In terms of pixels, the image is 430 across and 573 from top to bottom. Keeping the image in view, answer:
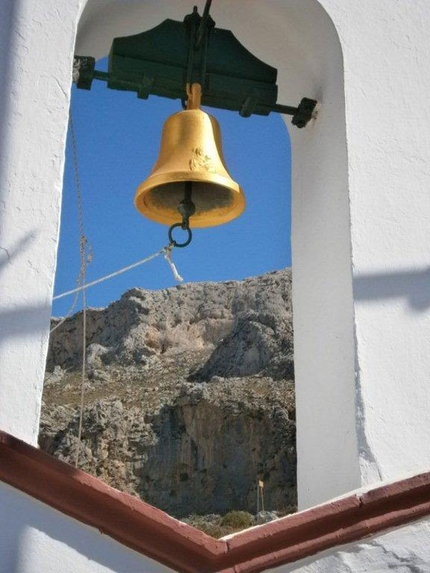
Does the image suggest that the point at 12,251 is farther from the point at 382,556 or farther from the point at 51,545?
the point at 382,556

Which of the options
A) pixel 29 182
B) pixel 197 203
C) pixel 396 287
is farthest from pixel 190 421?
pixel 29 182

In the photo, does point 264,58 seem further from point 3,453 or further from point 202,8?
point 3,453

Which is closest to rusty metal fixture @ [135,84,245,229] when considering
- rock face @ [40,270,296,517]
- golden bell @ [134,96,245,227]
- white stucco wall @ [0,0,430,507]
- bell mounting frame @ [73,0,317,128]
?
golden bell @ [134,96,245,227]

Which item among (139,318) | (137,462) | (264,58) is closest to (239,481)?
(137,462)

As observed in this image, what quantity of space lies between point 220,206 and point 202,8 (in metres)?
0.68

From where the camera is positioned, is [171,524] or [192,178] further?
[192,178]

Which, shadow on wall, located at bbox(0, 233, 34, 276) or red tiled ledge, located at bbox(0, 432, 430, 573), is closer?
red tiled ledge, located at bbox(0, 432, 430, 573)

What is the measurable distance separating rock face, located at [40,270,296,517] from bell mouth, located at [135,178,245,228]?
101 ft

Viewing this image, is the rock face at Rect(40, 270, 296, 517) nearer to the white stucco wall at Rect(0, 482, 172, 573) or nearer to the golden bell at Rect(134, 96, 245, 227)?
the golden bell at Rect(134, 96, 245, 227)

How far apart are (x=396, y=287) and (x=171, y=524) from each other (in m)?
0.94

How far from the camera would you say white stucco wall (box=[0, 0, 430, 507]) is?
2.30 meters

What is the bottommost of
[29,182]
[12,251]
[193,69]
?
[12,251]

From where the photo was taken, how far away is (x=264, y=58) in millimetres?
3178

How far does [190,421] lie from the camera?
38656 millimetres
